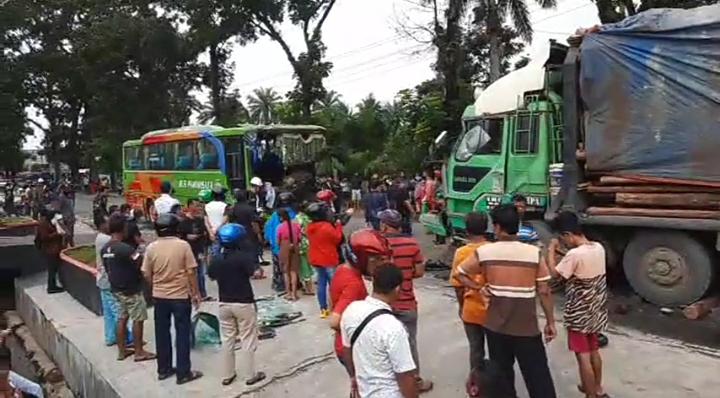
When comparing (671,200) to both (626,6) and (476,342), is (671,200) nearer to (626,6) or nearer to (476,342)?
(476,342)

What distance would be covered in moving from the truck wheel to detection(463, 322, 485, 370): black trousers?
12.7 ft

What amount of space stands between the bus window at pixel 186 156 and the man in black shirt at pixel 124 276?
1129 cm

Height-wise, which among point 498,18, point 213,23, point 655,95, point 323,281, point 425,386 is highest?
point 213,23

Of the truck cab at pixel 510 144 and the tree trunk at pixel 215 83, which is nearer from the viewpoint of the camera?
the truck cab at pixel 510 144

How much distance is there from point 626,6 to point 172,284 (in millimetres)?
16836

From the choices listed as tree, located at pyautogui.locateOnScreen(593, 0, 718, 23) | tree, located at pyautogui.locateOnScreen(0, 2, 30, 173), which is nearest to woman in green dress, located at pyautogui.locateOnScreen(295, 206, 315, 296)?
tree, located at pyautogui.locateOnScreen(593, 0, 718, 23)

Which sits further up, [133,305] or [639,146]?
[639,146]

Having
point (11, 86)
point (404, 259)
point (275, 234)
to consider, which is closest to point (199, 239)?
point (275, 234)

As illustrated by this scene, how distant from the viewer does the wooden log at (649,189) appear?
811 centimetres

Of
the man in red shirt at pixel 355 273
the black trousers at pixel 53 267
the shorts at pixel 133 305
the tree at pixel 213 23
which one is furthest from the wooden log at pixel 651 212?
the tree at pixel 213 23

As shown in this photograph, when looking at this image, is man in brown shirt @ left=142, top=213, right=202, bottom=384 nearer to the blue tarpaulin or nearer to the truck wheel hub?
the blue tarpaulin

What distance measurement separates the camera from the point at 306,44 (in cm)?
3025

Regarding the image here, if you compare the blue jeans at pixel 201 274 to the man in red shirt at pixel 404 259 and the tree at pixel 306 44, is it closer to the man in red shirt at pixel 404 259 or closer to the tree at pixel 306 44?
the man in red shirt at pixel 404 259

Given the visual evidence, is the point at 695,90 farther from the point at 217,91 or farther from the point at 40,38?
the point at 40,38
